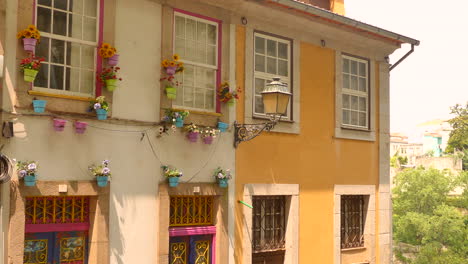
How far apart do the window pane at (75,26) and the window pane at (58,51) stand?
0.60 ft

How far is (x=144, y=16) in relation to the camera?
28.3ft

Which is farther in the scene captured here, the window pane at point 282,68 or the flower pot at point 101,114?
the window pane at point 282,68

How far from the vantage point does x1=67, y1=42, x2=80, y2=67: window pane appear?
7902mm

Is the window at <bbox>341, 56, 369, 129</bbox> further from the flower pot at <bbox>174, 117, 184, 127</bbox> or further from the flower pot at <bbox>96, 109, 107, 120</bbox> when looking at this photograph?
the flower pot at <bbox>96, 109, 107, 120</bbox>

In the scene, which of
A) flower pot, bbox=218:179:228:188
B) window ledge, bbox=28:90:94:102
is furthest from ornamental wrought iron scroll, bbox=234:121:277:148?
window ledge, bbox=28:90:94:102

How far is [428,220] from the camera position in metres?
52.3

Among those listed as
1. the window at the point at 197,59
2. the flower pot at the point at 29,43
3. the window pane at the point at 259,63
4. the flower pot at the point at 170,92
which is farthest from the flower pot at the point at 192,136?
the flower pot at the point at 29,43

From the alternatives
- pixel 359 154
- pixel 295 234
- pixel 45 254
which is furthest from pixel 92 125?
pixel 359 154

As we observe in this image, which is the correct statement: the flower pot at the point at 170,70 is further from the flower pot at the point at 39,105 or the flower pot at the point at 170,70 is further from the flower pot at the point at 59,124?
the flower pot at the point at 39,105

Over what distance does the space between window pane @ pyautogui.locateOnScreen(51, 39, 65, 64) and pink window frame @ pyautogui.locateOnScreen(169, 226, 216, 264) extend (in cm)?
281

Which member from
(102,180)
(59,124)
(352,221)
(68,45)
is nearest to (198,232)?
(102,180)

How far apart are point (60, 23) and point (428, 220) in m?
49.0

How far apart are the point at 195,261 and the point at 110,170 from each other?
6.68ft

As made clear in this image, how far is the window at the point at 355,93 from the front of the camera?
1180 cm
